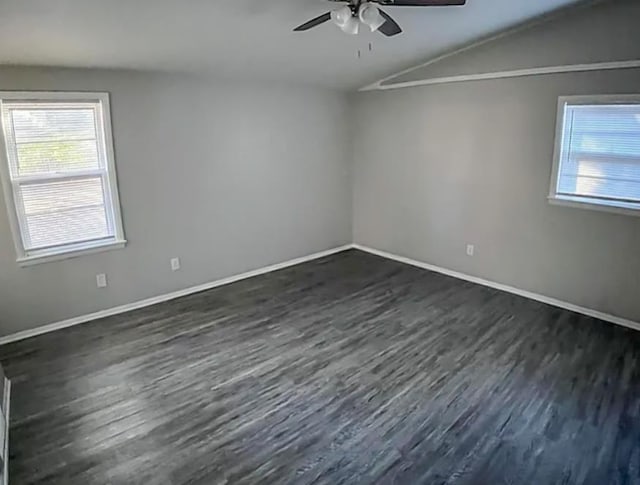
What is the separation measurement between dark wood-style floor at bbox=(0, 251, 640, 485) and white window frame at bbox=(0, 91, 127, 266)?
2.30 feet

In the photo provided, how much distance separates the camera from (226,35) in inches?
140

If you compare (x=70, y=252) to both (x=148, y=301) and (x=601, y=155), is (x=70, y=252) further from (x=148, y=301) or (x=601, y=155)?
(x=601, y=155)

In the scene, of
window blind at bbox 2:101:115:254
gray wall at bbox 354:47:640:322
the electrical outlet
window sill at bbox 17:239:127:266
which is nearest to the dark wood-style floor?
the electrical outlet

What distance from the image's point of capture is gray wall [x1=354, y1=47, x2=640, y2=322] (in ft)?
13.5

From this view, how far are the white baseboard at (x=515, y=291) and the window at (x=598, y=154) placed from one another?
0.97m

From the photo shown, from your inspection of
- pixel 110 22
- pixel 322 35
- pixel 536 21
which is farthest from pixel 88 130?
pixel 536 21

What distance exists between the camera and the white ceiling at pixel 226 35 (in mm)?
2865

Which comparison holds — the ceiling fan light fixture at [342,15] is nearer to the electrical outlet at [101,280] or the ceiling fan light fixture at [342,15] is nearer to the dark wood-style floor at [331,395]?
the dark wood-style floor at [331,395]

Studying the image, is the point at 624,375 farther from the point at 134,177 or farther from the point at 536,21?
the point at 134,177

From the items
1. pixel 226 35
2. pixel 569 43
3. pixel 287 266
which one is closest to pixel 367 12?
pixel 226 35

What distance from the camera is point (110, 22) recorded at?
2.99m

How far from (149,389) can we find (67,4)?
249 centimetres

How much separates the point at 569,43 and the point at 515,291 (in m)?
2.41

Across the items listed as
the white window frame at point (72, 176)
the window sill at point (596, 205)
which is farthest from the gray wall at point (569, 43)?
the white window frame at point (72, 176)
